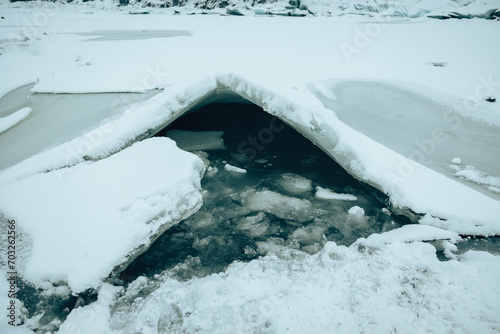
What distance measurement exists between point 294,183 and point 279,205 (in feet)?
1.09

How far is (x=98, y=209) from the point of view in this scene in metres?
1.43

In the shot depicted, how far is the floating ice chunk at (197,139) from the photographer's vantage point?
2.71 m

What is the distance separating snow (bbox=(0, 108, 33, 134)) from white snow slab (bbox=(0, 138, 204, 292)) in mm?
1397

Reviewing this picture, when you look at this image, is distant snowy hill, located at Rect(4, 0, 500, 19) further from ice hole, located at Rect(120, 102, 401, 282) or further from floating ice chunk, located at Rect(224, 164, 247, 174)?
floating ice chunk, located at Rect(224, 164, 247, 174)

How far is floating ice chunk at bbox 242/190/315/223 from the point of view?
1818 mm

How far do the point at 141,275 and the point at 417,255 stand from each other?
1.40 meters

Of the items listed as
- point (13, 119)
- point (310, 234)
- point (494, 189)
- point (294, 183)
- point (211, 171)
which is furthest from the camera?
point (13, 119)

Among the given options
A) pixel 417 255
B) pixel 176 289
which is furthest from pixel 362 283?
pixel 176 289

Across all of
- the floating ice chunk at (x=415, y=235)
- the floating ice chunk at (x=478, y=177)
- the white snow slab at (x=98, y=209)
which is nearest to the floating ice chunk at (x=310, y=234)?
the floating ice chunk at (x=415, y=235)

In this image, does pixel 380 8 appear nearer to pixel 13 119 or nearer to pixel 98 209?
pixel 13 119

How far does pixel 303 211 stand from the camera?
185cm

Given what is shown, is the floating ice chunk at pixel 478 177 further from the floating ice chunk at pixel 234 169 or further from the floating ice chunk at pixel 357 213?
the floating ice chunk at pixel 234 169

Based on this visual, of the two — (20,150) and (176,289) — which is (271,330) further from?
(20,150)

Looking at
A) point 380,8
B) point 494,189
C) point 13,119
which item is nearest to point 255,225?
point 494,189
